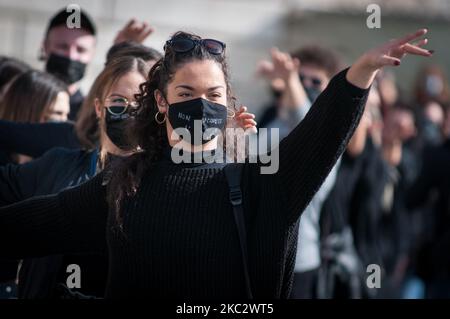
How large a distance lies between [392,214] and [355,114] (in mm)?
5924

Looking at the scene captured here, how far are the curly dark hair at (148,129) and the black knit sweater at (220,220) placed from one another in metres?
0.04

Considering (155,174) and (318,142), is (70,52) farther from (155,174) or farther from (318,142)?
(318,142)

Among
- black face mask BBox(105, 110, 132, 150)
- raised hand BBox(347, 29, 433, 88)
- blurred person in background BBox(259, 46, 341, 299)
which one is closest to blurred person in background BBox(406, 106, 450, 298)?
blurred person in background BBox(259, 46, 341, 299)

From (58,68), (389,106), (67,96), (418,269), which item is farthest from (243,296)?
(389,106)

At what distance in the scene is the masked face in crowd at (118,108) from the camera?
14.7ft

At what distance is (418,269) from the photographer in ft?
26.1

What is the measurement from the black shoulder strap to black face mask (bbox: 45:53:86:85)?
2337mm

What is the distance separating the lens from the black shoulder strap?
361 cm

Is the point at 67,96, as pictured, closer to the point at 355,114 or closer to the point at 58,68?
the point at 58,68

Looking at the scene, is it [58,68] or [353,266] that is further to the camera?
[353,266]

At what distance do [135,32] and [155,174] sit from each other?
5.20ft

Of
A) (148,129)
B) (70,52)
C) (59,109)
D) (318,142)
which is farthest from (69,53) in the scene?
(318,142)

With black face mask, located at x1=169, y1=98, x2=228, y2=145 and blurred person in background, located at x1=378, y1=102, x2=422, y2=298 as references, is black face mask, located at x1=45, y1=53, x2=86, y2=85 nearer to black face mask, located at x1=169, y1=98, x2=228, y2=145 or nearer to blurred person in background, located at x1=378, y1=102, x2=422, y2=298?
black face mask, located at x1=169, y1=98, x2=228, y2=145

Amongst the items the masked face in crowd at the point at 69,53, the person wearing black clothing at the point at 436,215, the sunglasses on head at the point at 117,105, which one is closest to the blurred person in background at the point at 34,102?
the masked face in crowd at the point at 69,53
